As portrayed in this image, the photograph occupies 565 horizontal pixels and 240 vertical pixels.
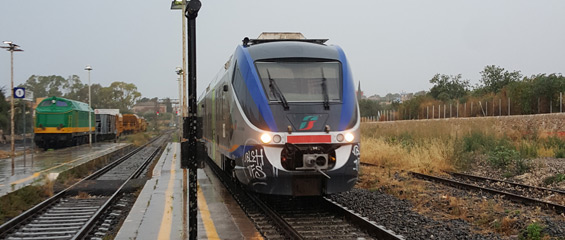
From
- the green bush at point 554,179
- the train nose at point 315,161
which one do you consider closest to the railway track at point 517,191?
the green bush at point 554,179

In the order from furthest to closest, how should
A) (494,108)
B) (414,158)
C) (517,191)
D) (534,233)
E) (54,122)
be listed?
1. (494,108)
2. (54,122)
3. (414,158)
4. (517,191)
5. (534,233)

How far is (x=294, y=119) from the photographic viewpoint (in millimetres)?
8188

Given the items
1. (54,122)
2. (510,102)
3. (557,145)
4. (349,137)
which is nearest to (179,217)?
(349,137)

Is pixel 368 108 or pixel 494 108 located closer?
pixel 494 108

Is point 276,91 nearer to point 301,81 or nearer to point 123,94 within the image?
point 301,81

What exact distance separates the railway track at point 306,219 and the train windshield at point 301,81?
1952 mm

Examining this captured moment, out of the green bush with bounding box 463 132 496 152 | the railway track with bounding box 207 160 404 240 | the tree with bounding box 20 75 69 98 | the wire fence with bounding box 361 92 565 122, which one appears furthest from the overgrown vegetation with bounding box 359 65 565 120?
the tree with bounding box 20 75 69 98

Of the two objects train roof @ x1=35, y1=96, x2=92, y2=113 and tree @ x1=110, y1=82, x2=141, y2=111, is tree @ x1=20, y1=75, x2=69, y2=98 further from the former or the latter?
train roof @ x1=35, y1=96, x2=92, y2=113

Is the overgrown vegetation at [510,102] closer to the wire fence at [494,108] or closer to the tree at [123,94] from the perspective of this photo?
the wire fence at [494,108]

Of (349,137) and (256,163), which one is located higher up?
(349,137)

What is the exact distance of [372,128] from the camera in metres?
37.8

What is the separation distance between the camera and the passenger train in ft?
26.3

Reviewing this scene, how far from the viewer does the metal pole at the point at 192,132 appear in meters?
5.81

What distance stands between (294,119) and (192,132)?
2.41m
